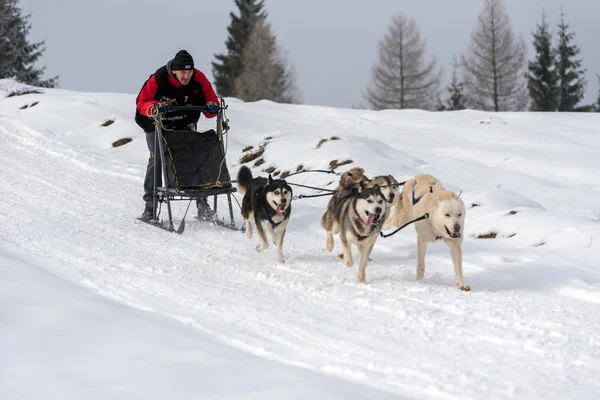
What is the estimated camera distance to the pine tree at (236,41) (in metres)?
37.6

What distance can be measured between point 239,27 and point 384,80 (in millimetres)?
9816

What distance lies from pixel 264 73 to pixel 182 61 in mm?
29149

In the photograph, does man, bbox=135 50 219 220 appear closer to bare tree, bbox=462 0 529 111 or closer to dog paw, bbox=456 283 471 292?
dog paw, bbox=456 283 471 292

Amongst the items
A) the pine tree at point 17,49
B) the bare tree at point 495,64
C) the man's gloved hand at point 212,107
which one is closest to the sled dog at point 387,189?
the man's gloved hand at point 212,107

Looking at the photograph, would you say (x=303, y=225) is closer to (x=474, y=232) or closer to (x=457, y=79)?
(x=474, y=232)

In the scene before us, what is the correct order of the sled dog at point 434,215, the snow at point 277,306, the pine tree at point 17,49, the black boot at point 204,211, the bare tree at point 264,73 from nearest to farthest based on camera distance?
1. the snow at point 277,306
2. the sled dog at point 434,215
3. the black boot at point 204,211
4. the pine tree at point 17,49
5. the bare tree at point 264,73

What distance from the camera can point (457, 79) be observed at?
108ft

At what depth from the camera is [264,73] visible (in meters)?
35.1

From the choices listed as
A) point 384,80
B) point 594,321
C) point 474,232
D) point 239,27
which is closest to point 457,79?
point 384,80

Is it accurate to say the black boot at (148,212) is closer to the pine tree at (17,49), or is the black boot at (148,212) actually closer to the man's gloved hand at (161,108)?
the man's gloved hand at (161,108)

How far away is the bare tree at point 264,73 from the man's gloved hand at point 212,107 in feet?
92.9

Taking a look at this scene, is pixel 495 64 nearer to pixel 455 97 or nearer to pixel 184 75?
pixel 455 97

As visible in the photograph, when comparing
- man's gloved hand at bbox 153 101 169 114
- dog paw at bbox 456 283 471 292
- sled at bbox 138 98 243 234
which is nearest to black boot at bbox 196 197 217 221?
sled at bbox 138 98 243 234

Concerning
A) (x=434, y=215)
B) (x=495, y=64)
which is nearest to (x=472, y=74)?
(x=495, y=64)
